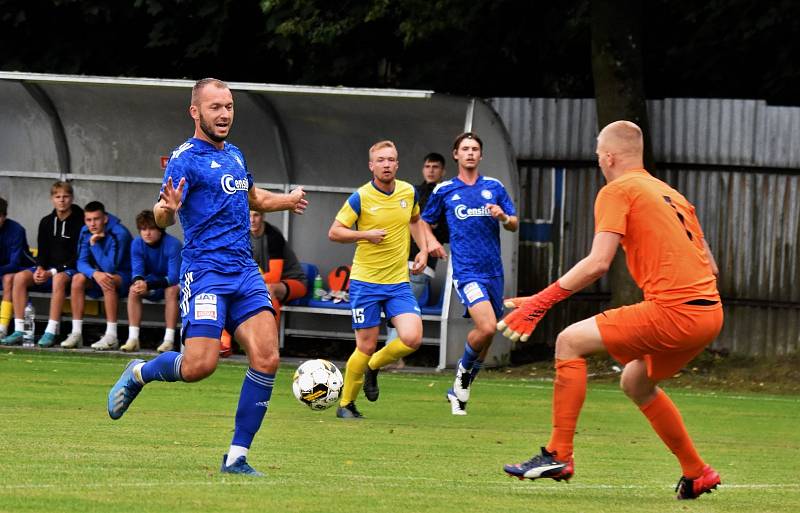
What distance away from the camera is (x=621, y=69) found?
18234 mm

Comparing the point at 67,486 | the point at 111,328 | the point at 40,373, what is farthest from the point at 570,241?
the point at 67,486

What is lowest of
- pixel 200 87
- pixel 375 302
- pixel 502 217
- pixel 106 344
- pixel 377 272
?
pixel 106 344

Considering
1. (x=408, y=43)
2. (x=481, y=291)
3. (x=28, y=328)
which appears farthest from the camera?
(x=408, y=43)

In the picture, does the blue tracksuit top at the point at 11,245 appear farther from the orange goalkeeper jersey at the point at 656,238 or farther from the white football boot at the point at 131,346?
the orange goalkeeper jersey at the point at 656,238

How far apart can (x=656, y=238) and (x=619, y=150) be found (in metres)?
0.56

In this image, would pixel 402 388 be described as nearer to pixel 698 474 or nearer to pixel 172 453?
pixel 172 453

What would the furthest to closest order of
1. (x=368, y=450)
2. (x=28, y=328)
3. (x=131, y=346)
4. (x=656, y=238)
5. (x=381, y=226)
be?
(x=28, y=328) < (x=131, y=346) < (x=381, y=226) < (x=368, y=450) < (x=656, y=238)

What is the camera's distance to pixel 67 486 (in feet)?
24.1

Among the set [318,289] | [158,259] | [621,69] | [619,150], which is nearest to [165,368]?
[619,150]

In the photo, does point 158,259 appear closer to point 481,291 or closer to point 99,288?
point 99,288

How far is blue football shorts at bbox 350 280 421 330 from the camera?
41.9ft

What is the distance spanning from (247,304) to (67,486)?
1.56 metres

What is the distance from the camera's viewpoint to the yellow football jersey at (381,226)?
12.9 m

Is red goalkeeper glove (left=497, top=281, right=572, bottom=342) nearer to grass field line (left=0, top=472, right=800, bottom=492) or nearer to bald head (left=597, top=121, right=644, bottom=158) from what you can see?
bald head (left=597, top=121, right=644, bottom=158)
